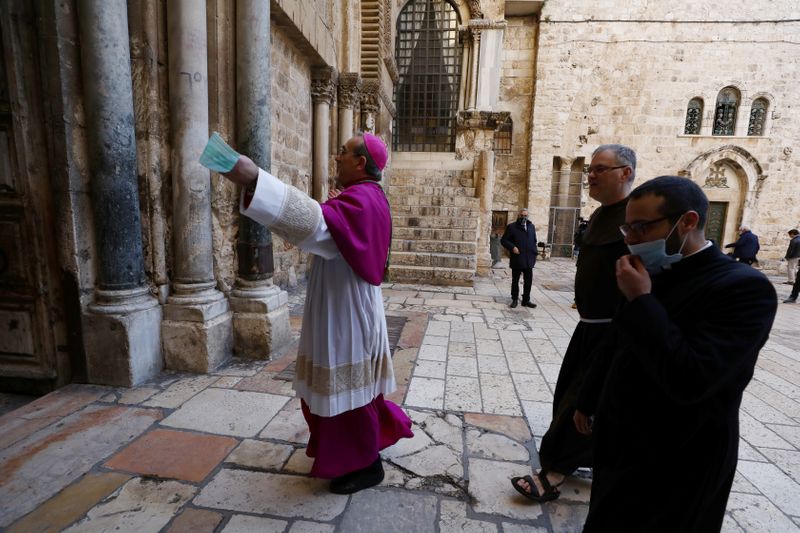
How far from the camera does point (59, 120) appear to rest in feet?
9.36

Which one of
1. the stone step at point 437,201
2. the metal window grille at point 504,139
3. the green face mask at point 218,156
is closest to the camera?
the green face mask at point 218,156

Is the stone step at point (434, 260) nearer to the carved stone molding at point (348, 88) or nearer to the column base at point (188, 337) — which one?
the carved stone molding at point (348, 88)

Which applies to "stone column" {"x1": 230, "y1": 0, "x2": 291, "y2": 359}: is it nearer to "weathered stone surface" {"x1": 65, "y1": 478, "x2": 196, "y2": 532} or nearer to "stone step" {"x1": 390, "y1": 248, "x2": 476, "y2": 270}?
"weathered stone surface" {"x1": 65, "y1": 478, "x2": 196, "y2": 532}

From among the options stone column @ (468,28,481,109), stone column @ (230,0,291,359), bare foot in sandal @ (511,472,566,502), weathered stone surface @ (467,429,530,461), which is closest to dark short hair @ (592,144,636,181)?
bare foot in sandal @ (511,472,566,502)

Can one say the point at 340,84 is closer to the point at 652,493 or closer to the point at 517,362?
the point at 517,362

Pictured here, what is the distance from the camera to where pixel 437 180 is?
11438 millimetres

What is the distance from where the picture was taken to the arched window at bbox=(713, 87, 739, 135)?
15672 millimetres

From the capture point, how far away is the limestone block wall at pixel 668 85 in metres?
15.1

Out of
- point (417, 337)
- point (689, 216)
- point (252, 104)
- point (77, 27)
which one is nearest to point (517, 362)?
point (417, 337)

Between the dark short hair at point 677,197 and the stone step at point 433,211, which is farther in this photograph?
the stone step at point 433,211

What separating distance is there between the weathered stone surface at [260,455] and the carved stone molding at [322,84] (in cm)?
633

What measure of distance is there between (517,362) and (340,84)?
658 cm

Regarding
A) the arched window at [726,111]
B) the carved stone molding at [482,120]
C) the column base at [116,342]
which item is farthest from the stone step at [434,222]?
the arched window at [726,111]

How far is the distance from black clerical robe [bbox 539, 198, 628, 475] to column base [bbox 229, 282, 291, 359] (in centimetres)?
262
